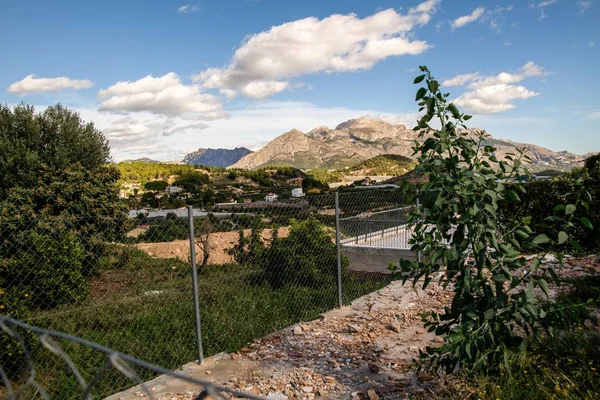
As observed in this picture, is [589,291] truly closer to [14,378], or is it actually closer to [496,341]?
[496,341]

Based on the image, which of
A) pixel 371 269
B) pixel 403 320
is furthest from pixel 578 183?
pixel 371 269

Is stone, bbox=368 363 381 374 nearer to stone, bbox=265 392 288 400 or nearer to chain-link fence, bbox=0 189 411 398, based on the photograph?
stone, bbox=265 392 288 400

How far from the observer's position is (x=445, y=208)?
3.30 meters

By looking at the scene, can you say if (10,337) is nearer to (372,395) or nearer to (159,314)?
(159,314)

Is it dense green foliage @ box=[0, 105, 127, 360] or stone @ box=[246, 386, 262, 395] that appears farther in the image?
dense green foliage @ box=[0, 105, 127, 360]

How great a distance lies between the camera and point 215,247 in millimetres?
10422

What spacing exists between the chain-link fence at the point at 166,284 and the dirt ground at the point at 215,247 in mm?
58

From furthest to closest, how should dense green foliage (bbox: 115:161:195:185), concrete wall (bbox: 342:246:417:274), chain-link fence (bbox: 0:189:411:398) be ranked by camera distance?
dense green foliage (bbox: 115:161:195:185) < concrete wall (bbox: 342:246:417:274) < chain-link fence (bbox: 0:189:411:398)

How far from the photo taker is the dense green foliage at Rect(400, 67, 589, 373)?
3105 mm

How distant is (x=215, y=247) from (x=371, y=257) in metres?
4.21

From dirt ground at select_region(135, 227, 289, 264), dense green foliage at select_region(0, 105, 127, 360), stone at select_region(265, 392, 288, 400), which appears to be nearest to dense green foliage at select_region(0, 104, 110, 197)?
dense green foliage at select_region(0, 105, 127, 360)

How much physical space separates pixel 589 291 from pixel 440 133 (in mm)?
3850

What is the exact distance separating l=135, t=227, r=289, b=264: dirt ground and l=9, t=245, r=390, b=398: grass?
0.41 metres

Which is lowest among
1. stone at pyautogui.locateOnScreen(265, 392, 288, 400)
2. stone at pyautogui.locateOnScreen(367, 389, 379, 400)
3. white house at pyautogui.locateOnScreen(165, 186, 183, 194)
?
stone at pyautogui.locateOnScreen(265, 392, 288, 400)
